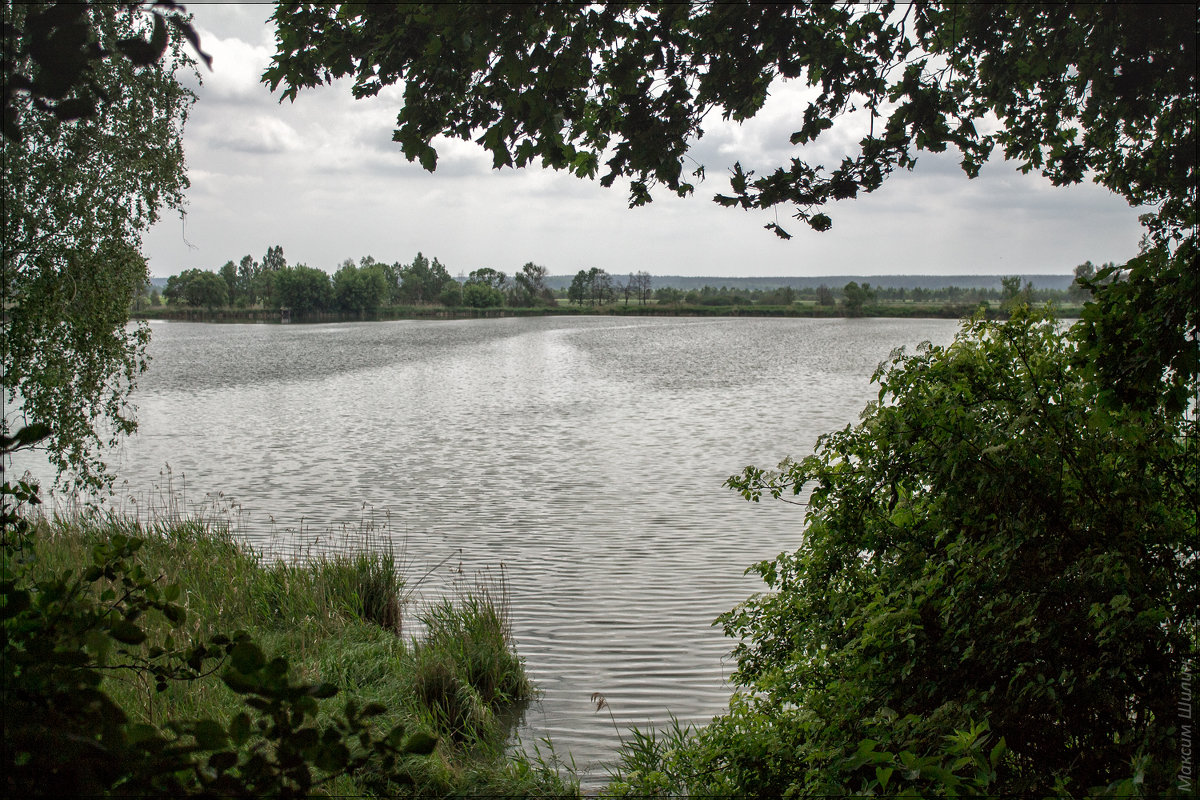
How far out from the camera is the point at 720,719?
13.8ft

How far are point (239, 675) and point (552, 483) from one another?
12.6m

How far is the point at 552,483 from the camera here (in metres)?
14.1

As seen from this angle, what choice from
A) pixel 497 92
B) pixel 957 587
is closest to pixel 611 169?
pixel 497 92

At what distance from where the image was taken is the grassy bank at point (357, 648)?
183 inches

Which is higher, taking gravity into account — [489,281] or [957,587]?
[489,281]

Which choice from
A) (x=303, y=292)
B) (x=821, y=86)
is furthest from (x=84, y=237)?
(x=303, y=292)

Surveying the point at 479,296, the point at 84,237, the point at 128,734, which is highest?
the point at 479,296

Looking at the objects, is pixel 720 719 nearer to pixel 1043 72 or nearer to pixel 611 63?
pixel 611 63

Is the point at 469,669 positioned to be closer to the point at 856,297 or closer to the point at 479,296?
the point at 856,297

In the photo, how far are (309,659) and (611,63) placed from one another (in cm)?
456

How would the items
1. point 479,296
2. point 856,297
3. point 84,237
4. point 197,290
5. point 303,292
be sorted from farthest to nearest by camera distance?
point 479,296 → point 856,297 → point 303,292 → point 197,290 → point 84,237

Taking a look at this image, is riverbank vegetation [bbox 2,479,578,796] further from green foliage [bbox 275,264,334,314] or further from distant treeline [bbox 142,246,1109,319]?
green foliage [bbox 275,264,334,314]

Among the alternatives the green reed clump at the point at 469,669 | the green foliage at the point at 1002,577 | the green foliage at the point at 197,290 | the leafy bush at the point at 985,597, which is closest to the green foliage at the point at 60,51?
the leafy bush at the point at 985,597

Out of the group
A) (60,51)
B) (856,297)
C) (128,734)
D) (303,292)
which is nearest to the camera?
(128,734)
